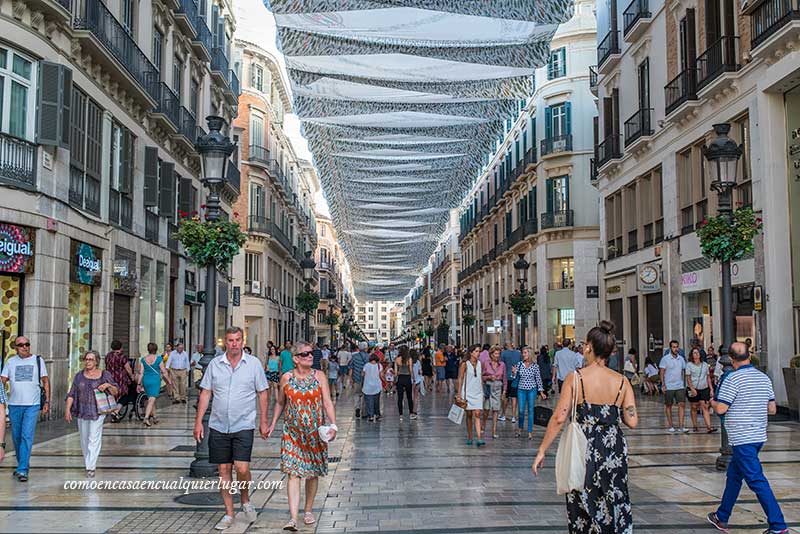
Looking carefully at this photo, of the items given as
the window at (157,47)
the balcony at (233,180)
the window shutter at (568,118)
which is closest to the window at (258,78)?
the balcony at (233,180)

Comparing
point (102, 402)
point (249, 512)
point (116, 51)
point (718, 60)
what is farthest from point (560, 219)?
point (249, 512)

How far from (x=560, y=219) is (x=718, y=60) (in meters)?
20.3

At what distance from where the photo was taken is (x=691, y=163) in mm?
22891

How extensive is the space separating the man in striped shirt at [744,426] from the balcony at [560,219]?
108ft

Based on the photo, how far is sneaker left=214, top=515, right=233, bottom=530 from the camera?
714 centimetres

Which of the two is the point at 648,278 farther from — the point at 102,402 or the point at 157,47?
the point at 102,402

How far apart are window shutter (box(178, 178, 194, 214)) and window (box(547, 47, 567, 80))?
20567mm

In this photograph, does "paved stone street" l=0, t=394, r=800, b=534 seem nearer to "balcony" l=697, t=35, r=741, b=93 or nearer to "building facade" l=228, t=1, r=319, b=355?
"balcony" l=697, t=35, r=741, b=93

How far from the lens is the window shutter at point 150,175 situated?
2303cm

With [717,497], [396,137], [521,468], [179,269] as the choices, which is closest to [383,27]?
[179,269]

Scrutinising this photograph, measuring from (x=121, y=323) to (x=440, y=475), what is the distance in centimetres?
1351

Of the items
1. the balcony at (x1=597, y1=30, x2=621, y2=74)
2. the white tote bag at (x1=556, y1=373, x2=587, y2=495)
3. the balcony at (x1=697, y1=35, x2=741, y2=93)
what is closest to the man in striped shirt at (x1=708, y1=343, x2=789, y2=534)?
the white tote bag at (x1=556, y1=373, x2=587, y2=495)

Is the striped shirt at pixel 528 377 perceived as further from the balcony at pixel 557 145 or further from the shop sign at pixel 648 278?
the balcony at pixel 557 145

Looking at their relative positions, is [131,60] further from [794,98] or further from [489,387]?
[794,98]
